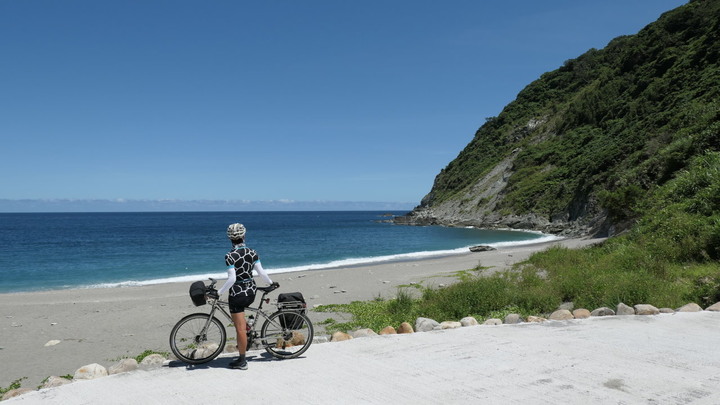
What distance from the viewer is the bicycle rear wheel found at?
22.2 feet

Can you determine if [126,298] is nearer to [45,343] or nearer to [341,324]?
[45,343]

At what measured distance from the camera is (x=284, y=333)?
22.3 ft

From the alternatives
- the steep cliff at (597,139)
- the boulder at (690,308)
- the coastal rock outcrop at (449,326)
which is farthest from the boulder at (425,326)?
the steep cliff at (597,139)

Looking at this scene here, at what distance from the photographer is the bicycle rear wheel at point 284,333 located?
6777mm

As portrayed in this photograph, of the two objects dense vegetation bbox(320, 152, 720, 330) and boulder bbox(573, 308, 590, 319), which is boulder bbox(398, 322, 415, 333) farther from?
boulder bbox(573, 308, 590, 319)

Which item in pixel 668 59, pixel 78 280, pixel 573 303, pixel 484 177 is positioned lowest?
pixel 78 280

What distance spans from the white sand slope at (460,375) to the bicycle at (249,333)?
18 cm

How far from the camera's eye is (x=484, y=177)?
299 feet

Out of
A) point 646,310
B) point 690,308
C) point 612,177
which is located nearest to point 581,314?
point 646,310

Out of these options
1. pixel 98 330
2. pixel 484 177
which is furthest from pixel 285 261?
pixel 484 177

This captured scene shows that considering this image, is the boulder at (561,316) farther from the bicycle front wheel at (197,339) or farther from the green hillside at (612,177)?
the bicycle front wheel at (197,339)

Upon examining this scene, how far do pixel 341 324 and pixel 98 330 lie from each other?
22.1 feet

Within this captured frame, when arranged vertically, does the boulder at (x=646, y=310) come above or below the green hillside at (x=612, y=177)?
below

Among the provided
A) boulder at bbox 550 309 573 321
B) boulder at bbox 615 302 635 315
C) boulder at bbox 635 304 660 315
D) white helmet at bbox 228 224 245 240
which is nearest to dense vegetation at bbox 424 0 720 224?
boulder at bbox 635 304 660 315
